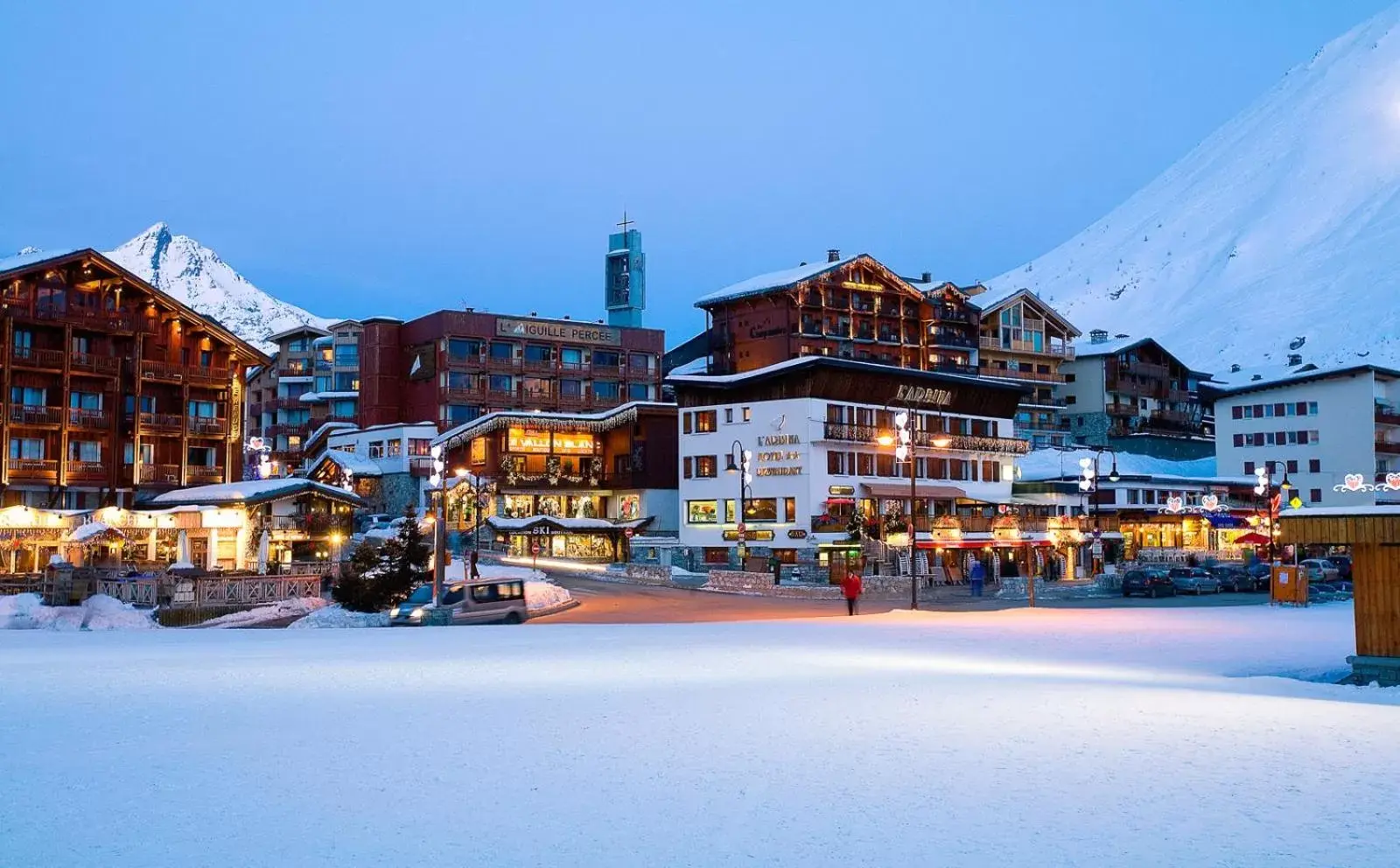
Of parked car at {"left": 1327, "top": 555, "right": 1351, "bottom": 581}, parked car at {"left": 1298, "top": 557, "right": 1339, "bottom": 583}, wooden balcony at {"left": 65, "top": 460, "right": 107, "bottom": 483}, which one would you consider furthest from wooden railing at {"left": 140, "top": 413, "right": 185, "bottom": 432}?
parked car at {"left": 1327, "top": 555, "right": 1351, "bottom": 581}

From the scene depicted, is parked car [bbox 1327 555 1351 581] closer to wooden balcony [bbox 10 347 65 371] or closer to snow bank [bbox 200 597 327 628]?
snow bank [bbox 200 597 327 628]

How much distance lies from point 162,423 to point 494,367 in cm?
3884

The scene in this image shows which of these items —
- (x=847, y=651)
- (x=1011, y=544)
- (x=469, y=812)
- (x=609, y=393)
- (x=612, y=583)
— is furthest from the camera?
(x=609, y=393)

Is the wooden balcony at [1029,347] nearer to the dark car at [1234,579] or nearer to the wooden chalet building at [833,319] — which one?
the wooden chalet building at [833,319]

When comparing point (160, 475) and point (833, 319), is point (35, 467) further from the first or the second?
point (833, 319)

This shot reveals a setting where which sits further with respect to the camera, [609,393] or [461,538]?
[609,393]

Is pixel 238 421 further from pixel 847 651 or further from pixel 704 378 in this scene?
pixel 847 651

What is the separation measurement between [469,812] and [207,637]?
76.7ft

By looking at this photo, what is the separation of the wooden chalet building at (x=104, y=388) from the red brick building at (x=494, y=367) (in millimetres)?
31506

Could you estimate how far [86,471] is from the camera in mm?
63969

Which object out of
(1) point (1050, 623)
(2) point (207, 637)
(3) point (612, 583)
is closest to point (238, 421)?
(3) point (612, 583)

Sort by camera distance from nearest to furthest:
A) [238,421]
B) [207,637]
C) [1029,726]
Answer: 1. [1029,726]
2. [207,637]
3. [238,421]

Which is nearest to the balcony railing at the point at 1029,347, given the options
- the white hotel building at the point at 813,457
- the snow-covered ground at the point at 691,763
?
the white hotel building at the point at 813,457

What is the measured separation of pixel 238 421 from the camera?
7050 cm
